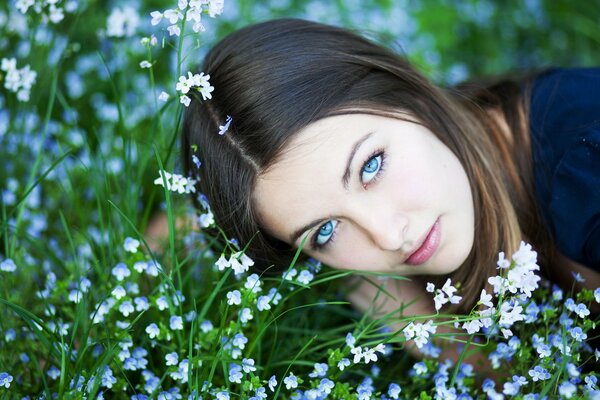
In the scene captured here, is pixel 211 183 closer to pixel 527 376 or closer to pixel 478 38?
pixel 527 376

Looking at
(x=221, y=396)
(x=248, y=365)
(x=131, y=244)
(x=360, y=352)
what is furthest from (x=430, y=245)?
(x=131, y=244)

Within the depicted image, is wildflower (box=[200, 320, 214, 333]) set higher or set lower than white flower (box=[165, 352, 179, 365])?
higher

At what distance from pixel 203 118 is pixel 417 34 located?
75.1 inches

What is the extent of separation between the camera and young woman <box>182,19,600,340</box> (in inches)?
80.4

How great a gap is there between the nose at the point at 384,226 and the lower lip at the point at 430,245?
138 mm

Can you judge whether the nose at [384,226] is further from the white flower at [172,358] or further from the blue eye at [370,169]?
the white flower at [172,358]

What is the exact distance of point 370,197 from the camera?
2.04 metres

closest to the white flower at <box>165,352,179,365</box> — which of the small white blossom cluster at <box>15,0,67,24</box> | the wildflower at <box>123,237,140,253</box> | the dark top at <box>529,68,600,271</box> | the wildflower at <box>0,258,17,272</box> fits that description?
the wildflower at <box>123,237,140,253</box>

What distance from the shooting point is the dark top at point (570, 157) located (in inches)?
89.9

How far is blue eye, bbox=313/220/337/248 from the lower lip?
270 mm

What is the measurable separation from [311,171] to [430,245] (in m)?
0.46

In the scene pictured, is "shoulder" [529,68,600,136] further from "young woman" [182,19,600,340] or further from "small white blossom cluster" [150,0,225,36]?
"small white blossom cluster" [150,0,225,36]

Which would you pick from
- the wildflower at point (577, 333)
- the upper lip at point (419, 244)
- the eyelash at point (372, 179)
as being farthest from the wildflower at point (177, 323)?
the wildflower at point (577, 333)

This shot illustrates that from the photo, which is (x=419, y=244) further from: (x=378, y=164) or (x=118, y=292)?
(x=118, y=292)
